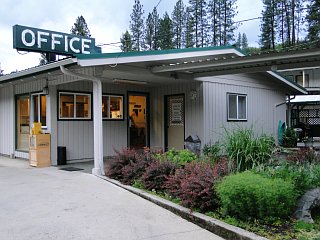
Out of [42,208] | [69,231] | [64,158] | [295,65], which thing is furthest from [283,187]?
[64,158]

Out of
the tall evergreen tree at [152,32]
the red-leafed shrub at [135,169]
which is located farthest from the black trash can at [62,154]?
the tall evergreen tree at [152,32]

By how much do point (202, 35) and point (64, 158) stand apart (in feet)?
71.4

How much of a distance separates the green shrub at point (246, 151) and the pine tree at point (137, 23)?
2617 centimetres

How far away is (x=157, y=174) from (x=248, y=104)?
24.3ft

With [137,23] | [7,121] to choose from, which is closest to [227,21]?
[137,23]

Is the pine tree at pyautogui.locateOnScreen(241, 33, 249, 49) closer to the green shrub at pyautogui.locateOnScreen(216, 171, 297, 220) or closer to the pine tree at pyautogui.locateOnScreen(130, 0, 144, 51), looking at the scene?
the pine tree at pyautogui.locateOnScreen(130, 0, 144, 51)

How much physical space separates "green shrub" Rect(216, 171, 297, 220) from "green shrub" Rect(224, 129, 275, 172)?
43.2 inches

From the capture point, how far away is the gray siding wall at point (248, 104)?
1156 centimetres

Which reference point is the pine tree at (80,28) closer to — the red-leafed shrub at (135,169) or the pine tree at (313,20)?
the pine tree at (313,20)

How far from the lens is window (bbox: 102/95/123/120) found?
1145cm

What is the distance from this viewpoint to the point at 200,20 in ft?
94.2

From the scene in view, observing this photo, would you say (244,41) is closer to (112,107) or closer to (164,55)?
(112,107)

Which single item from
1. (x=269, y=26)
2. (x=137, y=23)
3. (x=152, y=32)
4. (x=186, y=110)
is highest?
(x=137, y=23)

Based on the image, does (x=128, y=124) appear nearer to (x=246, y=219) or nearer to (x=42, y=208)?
(x=42, y=208)
